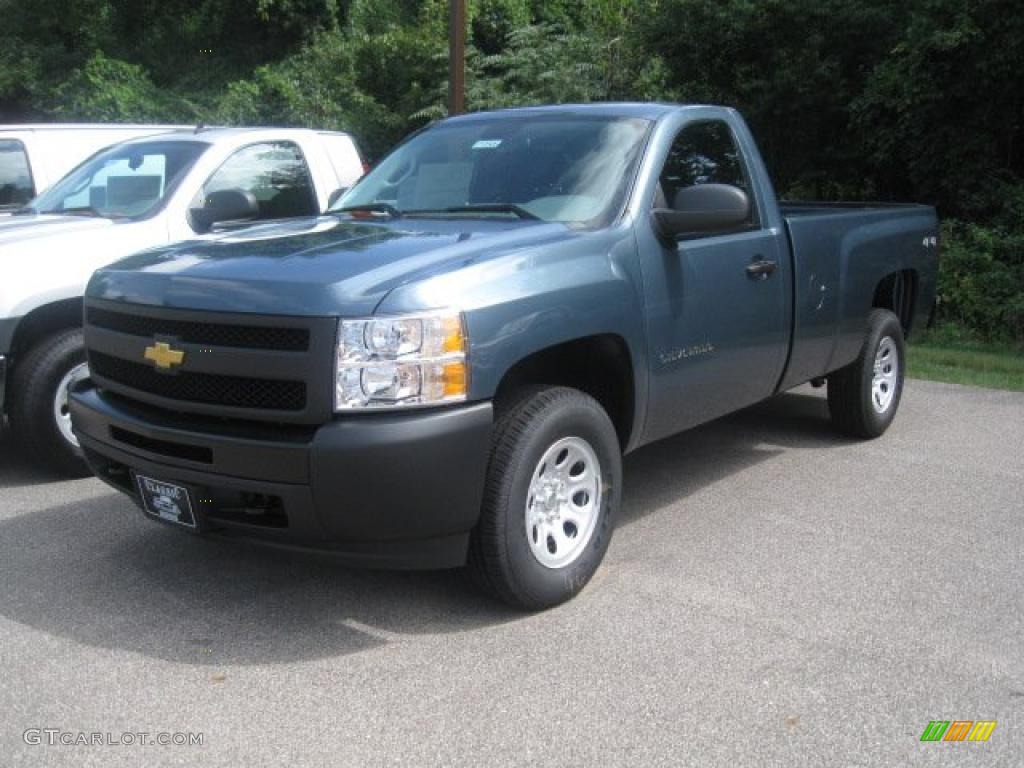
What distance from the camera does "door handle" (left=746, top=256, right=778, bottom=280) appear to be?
5.39 meters

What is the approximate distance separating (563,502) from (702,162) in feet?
6.85

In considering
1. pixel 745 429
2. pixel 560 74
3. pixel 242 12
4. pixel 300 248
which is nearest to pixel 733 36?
pixel 560 74

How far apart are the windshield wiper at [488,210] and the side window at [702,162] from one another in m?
0.60

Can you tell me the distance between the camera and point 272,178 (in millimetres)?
7430

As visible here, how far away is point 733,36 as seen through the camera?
15086mm

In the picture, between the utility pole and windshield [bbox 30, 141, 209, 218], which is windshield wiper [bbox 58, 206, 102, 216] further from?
the utility pole

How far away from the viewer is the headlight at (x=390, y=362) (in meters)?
3.68

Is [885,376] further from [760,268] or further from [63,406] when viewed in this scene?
[63,406]

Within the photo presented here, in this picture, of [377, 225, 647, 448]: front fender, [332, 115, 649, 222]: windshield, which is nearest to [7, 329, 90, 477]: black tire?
[332, 115, 649, 222]: windshield

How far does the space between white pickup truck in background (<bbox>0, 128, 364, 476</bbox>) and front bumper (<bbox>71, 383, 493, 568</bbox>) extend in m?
1.53

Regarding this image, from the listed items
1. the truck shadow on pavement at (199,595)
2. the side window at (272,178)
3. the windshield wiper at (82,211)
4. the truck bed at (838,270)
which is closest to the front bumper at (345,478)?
the truck shadow on pavement at (199,595)

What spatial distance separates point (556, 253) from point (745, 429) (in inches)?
137

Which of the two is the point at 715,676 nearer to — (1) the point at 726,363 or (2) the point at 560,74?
(1) the point at 726,363

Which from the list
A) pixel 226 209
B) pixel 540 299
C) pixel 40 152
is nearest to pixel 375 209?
pixel 226 209
